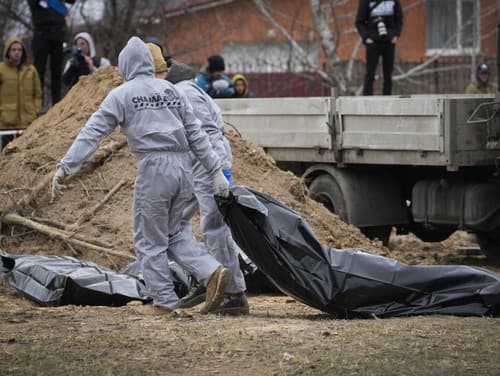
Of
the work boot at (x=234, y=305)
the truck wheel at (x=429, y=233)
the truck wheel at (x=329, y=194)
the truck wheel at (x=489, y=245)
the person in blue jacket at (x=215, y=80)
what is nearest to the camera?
the work boot at (x=234, y=305)

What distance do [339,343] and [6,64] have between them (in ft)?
28.4

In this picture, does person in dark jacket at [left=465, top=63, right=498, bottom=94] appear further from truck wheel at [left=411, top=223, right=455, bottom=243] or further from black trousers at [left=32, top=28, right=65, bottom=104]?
black trousers at [left=32, top=28, right=65, bottom=104]

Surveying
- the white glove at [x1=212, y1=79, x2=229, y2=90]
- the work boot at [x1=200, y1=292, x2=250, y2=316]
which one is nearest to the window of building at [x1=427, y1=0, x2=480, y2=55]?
the white glove at [x1=212, y1=79, x2=229, y2=90]

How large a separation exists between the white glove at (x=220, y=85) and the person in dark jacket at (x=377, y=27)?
79.5 inches

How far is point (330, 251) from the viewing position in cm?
809

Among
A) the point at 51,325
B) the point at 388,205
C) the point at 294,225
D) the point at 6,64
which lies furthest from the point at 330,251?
the point at 6,64

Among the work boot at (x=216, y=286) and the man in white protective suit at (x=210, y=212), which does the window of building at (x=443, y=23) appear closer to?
the man in white protective suit at (x=210, y=212)

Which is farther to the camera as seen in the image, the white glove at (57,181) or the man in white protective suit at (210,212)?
the man in white protective suit at (210,212)

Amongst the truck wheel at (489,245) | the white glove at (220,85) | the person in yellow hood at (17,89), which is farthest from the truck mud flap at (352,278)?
the white glove at (220,85)

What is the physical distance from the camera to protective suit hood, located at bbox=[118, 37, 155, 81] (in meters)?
8.09

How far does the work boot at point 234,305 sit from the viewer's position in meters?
8.31

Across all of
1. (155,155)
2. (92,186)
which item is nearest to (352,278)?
(155,155)

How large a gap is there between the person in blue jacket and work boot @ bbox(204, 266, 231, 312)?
25.3 ft

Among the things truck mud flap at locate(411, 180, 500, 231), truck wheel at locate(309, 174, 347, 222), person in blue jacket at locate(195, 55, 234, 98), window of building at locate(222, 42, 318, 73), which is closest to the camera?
truck mud flap at locate(411, 180, 500, 231)
